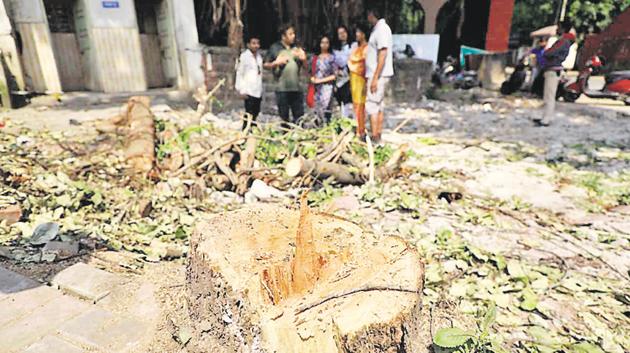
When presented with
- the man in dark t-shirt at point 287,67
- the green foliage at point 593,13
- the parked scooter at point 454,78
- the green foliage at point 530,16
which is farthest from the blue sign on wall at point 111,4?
the green foliage at point 530,16

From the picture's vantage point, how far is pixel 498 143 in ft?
20.1

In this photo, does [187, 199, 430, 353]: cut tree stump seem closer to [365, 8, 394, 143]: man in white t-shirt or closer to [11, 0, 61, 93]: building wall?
[365, 8, 394, 143]: man in white t-shirt

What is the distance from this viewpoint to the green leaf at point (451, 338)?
66.7 inches

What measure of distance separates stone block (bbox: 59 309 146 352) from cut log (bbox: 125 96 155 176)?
223 centimetres

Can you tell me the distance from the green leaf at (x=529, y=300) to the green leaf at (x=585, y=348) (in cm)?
35

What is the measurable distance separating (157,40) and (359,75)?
19.1 ft

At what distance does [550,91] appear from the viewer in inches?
265

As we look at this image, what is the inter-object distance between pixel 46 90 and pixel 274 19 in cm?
508

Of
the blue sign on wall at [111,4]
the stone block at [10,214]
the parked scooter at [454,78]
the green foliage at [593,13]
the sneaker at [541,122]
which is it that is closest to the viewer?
the stone block at [10,214]

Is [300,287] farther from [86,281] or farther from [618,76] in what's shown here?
A: [618,76]

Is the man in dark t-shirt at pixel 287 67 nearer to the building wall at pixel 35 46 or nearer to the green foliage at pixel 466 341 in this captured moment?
the green foliage at pixel 466 341

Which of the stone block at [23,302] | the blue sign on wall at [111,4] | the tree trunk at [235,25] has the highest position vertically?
the blue sign on wall at [111,4]

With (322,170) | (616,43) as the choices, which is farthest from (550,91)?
(616,43)

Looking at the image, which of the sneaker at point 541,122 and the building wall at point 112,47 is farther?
the building wall at point 112,47
